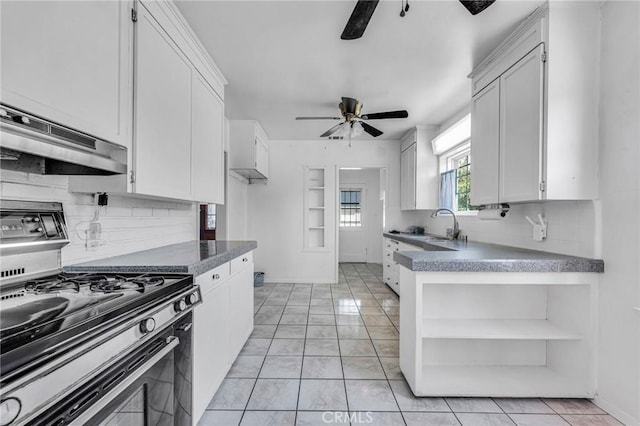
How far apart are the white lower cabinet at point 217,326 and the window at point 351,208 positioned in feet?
16.5

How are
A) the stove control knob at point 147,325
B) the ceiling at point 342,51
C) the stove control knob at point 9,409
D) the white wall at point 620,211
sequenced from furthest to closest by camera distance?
the ceiling at point 342,51, the white wall at point 620,211, the stove control knob at point 147,325, the stove control knob at point 9,409

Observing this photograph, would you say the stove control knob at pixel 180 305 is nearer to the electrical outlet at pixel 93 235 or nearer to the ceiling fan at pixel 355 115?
the electrical outlet at pixel 93 235

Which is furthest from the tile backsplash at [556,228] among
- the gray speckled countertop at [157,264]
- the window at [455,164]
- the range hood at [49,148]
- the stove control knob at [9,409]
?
the range hood at [49,148]

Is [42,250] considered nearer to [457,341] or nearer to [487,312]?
[457,341]

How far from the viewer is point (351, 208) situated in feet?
24.1

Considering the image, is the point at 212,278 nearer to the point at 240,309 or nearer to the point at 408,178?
the point at 240,309

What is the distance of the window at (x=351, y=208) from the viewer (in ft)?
24.0

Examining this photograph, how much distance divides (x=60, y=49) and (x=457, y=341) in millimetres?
2678

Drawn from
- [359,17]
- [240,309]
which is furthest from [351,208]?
[359,17]

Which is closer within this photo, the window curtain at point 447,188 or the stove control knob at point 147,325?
the stove control knob at point 147,325

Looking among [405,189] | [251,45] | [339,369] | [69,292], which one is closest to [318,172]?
[405,189]

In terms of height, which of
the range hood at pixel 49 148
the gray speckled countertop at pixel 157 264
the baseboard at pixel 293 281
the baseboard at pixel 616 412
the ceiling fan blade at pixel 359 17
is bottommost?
the baseboard at pixel 293 281

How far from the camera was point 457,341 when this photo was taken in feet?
6.68

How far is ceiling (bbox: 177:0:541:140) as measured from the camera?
6.09ft
